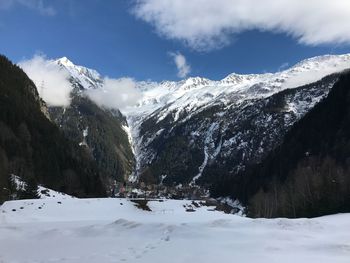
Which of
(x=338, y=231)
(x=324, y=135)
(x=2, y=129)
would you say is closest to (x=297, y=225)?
(x=338, y=231)

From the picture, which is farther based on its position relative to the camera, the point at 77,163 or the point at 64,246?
the point at 77,163

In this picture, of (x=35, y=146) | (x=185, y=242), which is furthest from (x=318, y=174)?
(x=35, y=146)

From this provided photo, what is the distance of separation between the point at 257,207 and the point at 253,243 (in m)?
107

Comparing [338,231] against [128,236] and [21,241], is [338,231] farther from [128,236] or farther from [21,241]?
[21,241]

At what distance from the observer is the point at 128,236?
27.2 metres

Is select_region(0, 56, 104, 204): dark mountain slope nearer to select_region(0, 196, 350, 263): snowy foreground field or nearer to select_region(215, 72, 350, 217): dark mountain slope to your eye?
select_region(215, 72, 350, 217): dark mountain slope

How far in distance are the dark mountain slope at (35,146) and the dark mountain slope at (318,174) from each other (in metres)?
56.6

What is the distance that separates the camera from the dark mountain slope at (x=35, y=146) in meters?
140

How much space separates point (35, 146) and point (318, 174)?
97725 millimetres

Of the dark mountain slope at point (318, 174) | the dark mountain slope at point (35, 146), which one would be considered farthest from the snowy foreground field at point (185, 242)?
the dark mountain slope at point (35, 146)

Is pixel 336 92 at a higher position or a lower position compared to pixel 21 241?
higher

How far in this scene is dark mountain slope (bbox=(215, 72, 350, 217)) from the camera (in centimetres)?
7894

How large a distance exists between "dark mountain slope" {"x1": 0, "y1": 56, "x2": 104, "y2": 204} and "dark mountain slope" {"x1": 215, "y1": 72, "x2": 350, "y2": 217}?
56.6m

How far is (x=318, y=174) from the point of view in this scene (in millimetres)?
93688
